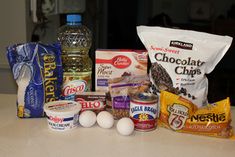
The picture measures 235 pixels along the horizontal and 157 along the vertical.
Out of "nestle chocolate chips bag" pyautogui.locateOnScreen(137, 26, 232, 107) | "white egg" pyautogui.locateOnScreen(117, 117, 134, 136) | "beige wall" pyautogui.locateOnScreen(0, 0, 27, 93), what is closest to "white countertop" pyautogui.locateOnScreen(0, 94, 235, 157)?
"white egg" pyautogui.locateOnScreen(117, 117, 134, 136)

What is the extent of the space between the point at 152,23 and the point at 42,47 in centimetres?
170

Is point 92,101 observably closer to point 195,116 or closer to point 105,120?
point 105,120

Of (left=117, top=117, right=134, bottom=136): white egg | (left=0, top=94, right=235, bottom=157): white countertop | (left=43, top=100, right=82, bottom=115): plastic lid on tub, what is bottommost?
(left=0, top=94, right=235, bottom=157): white countertop

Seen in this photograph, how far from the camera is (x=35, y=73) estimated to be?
2.85 ft

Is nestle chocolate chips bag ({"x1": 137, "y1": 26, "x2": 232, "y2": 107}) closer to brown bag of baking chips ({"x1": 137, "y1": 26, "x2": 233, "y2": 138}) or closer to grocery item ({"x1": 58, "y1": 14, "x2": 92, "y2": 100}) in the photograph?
brown bag of baking chips ({"x1": 137, "y1": 26, "x2": 233, "y2": 138})

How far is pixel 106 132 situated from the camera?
828mm

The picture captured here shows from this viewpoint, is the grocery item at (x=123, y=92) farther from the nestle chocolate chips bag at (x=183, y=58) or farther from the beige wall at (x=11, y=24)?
the beige wall at (x=11, y=24)

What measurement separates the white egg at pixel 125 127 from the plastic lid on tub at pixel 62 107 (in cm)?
12

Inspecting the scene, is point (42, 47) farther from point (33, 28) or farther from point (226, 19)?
point (226, 19)

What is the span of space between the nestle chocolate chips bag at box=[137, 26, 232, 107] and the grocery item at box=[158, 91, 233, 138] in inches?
1.8

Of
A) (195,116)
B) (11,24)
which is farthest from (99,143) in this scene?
(11,24)

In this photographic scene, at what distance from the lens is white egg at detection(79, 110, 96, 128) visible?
840mm

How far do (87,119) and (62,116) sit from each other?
0.07m

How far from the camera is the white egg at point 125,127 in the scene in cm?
80
